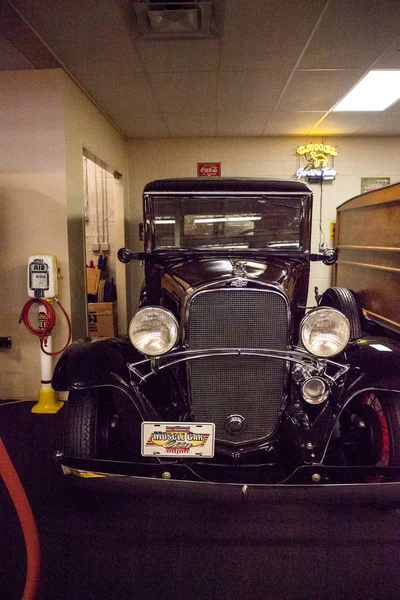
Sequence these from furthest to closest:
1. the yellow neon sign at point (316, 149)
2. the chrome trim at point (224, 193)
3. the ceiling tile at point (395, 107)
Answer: the yellow neon sign at point (316, 149) < the ceiling tile at point (395, 107) < the chrome trim at point (224, 193)

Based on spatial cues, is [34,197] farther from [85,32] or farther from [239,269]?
[239,269]

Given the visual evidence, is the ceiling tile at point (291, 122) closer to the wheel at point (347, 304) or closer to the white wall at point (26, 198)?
the wheel at point (347, 304)

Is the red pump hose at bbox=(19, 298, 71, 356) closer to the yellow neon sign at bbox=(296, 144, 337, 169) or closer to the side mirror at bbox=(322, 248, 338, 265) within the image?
the side mirror at bbox=(322, 248, 338, 265)

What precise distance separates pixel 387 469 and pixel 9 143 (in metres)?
3.71

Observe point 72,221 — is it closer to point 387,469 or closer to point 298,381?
point 298,381

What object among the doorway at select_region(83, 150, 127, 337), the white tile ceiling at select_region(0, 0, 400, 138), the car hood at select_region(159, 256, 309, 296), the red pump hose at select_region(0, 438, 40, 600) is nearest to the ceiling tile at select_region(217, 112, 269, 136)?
the white tile ceiling at select_region(0, 0, 400, 138)

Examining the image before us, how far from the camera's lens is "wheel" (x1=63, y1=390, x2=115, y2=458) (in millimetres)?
1952

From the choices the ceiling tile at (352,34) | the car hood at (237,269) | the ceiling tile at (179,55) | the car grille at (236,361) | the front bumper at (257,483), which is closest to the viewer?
the front bumper at (257,483)

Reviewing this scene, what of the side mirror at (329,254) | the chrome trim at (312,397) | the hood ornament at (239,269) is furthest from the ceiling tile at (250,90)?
the chrome trim at (312,397)

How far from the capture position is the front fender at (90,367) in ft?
6.47

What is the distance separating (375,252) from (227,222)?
1960mm

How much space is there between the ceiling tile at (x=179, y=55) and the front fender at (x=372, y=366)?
263 cm

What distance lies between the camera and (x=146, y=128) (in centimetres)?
558

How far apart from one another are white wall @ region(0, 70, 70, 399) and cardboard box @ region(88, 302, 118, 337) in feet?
5.99
